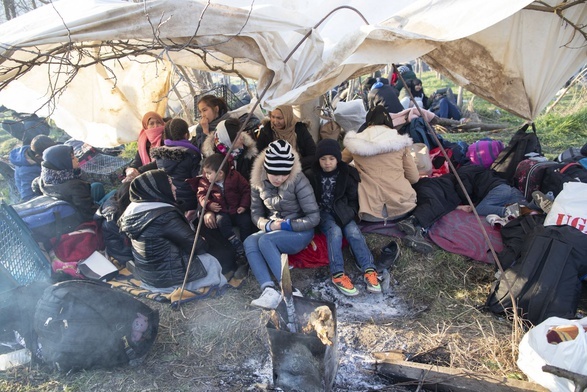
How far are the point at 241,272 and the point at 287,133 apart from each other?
1.91 m

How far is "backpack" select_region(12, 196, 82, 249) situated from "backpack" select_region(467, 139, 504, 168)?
16.8 feet

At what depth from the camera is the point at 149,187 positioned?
12.8ft

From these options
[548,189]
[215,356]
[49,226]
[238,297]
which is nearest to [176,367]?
[215,356]

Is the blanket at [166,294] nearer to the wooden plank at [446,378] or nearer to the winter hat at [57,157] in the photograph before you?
the winter hat at [57,157]

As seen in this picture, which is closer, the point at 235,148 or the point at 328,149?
the point at 328,149

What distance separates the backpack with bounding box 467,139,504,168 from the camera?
18.3 ft

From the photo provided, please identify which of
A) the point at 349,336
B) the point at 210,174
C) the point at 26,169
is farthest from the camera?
the point at 26,169

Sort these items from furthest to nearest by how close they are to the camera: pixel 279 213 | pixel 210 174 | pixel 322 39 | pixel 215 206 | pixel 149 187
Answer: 1. pixel 215 206
2. pixel 210 174
3. pixel 279 213
4. pixel 149 187
5. pixel 322 39

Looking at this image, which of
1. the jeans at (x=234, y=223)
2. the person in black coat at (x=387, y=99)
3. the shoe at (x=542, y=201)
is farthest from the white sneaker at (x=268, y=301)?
the person in black coat at (x=387, y=99)

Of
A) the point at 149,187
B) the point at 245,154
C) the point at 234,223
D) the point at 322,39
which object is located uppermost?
the point at 322,39

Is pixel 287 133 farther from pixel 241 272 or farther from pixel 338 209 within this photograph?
pixel 241 272

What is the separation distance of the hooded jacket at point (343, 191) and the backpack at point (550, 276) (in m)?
1.56

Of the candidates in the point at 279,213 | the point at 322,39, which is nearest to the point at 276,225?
the point at 279,213

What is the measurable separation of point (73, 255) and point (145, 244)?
3.76 feet
